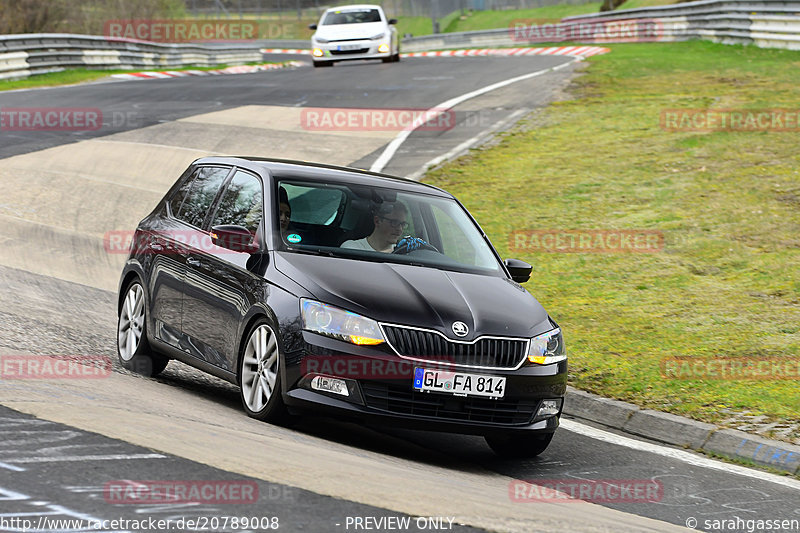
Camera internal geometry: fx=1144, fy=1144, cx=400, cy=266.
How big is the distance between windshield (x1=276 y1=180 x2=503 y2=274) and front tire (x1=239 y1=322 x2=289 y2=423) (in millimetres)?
678

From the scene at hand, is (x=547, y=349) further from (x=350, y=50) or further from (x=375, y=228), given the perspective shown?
(x=350, y=50)

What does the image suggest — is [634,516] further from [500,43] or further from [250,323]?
[500,43]

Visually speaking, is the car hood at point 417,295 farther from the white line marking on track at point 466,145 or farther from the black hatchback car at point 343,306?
the white line marking on track at point 466,145

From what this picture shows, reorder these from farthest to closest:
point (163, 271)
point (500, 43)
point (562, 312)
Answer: point (500, 43), point (562, 312), point (163, 271)

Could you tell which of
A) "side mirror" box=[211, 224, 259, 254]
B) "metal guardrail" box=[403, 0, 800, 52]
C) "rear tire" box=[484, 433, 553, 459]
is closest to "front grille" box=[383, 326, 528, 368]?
"rear tire" box=[484, 433, 553, 459]

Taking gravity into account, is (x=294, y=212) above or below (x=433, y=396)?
above

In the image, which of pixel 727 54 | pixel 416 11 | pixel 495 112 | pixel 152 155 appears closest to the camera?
pixel 152 155

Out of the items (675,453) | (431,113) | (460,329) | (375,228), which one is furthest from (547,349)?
(431,113)

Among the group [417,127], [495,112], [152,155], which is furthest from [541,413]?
[495,112]

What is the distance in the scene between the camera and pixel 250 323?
7.17 meters

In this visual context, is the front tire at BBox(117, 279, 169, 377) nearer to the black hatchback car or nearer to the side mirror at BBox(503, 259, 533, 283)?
the black hatchback car

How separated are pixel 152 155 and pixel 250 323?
12186 mm

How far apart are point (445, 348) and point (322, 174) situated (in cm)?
204

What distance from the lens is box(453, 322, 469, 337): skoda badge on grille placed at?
6.64m
